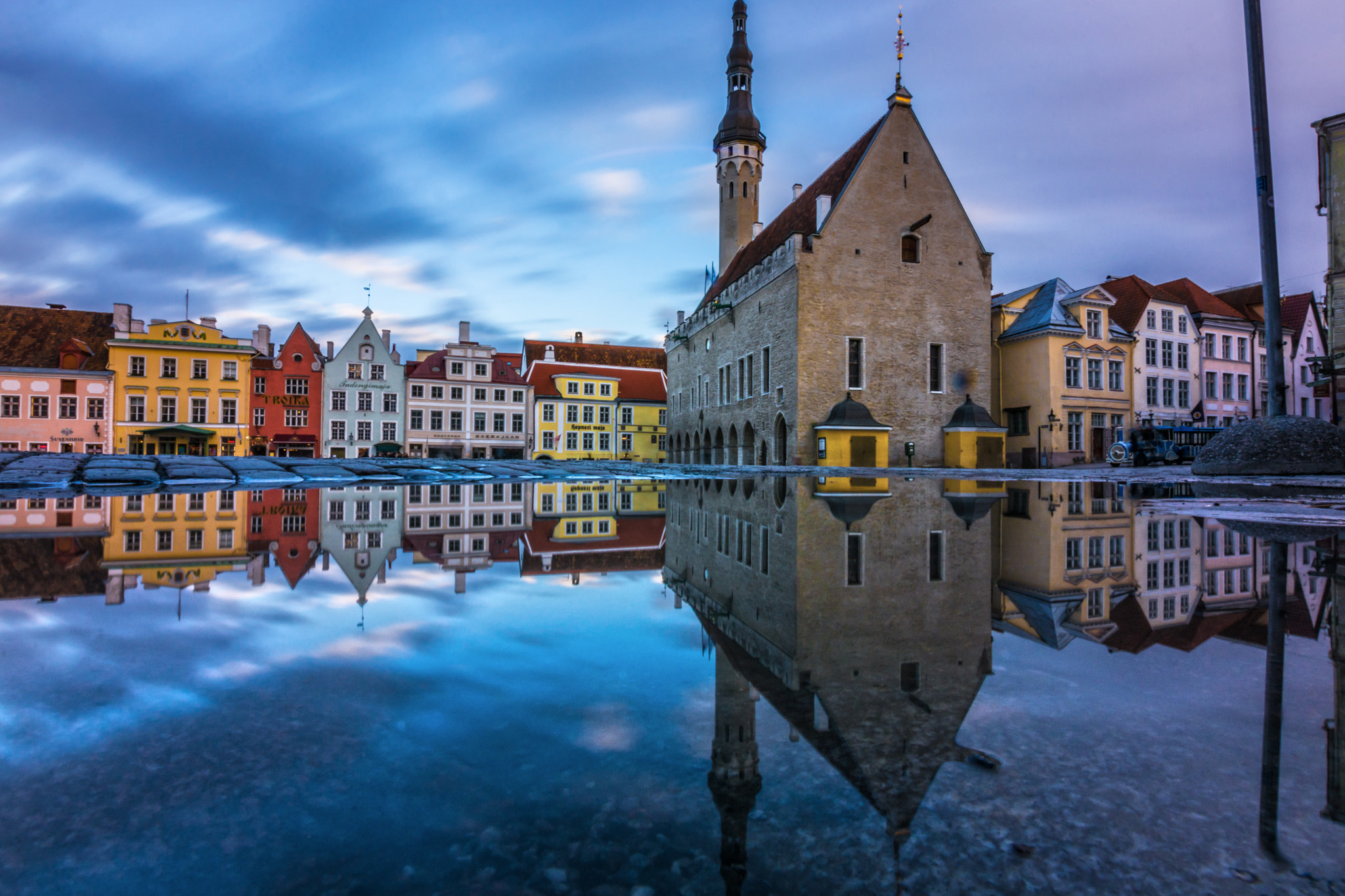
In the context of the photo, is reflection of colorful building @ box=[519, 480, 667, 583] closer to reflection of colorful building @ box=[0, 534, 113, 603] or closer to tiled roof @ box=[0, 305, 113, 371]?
reflection of colorful building @ box=[0, 534, 113, 603]

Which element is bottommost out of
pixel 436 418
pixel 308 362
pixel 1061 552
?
pixel 1061 552

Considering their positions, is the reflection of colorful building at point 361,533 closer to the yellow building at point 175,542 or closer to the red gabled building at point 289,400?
the yellow building at point 175,542

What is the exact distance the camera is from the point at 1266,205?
9992mm

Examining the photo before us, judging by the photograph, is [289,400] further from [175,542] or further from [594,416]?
[175,542]

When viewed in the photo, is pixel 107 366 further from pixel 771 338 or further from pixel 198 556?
pixel 198 556

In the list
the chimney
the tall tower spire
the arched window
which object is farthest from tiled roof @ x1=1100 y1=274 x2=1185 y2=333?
the tall tower spire

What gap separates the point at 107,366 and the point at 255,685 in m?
51.6

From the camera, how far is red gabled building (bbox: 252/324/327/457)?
141ft

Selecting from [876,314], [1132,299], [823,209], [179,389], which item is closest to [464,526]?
[876,314]

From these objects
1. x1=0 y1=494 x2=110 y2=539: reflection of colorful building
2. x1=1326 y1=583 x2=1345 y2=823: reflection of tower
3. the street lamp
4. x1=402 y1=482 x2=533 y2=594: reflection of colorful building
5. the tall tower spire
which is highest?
the tall tower spire

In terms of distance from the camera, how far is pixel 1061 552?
11.6 feet

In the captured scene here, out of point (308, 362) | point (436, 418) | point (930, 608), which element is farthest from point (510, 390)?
point (930, 608)

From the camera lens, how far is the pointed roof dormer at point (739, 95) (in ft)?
145

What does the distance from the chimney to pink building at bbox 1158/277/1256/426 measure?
23128 mm
